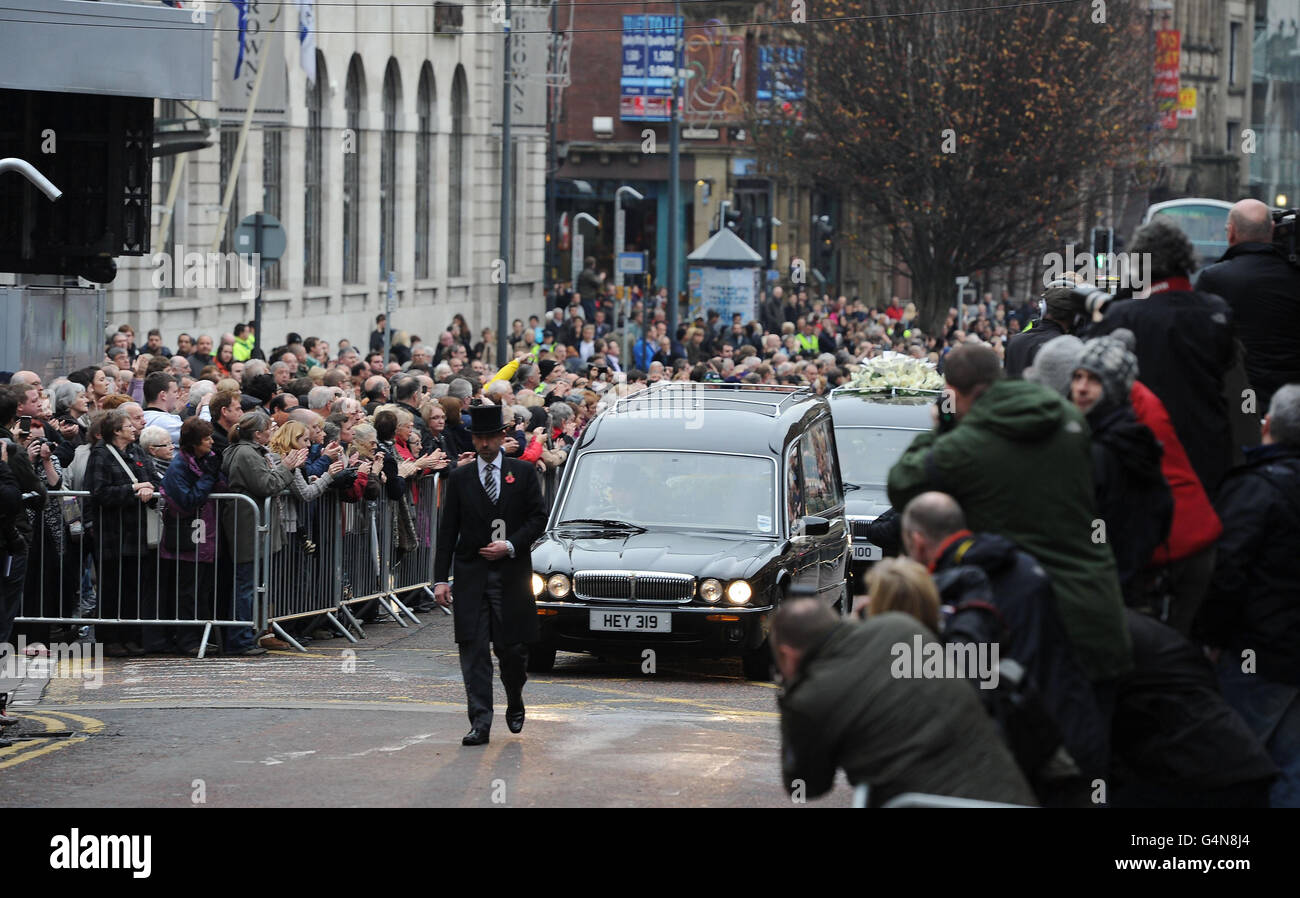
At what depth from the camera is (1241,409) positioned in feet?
29.1

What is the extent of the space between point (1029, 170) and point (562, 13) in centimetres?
2923

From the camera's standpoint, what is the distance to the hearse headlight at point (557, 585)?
1408cm

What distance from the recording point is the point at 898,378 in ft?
68.7

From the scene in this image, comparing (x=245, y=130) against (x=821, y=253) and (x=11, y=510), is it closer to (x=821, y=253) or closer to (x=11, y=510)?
(x=11, y=510)

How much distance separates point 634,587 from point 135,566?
11.6 ft

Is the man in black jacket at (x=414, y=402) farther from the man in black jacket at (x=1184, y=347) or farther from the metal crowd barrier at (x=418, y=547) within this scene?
the man in black jacket at (x=1184, y=347)

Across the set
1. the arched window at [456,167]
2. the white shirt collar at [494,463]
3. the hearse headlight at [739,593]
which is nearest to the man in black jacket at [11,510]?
the white shirt collar at [494,463]

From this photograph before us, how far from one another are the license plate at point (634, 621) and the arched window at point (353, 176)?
99.0 feet

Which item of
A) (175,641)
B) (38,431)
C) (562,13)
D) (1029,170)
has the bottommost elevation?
(175,641)

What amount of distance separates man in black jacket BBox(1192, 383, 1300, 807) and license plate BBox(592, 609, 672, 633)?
6.18 meters

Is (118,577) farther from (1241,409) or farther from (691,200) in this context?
(691,200)

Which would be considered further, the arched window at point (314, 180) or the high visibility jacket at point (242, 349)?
the arched window at point (314, 180)

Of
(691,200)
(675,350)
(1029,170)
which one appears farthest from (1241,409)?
(691,200)

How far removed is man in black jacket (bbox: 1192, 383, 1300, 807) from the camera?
797cm
